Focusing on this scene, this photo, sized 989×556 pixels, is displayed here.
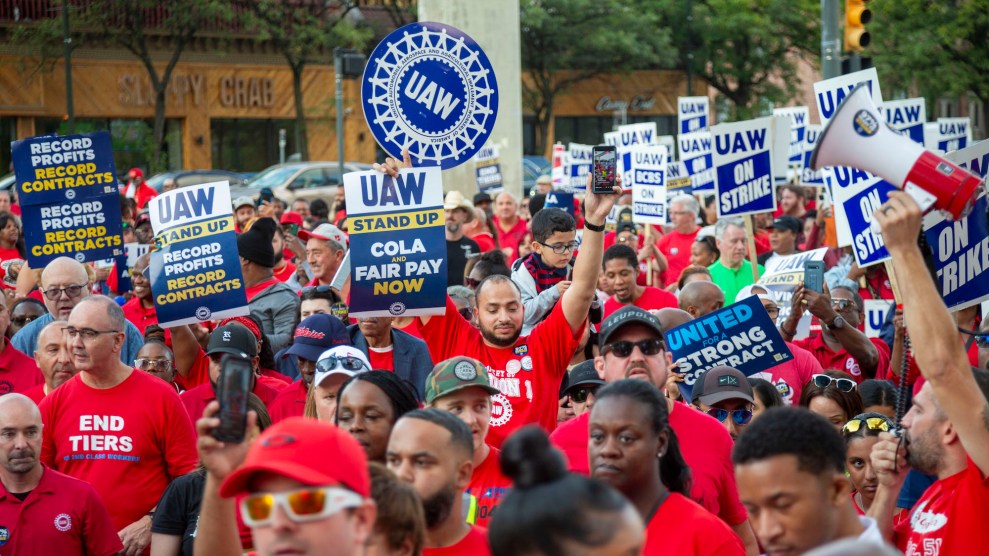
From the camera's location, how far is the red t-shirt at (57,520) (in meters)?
5.99

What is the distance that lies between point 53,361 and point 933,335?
15.8 ft

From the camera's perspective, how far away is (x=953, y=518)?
463 cm

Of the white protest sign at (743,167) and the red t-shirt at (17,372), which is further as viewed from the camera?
the white protest sign at (743,167)

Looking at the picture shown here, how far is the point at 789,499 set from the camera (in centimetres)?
379

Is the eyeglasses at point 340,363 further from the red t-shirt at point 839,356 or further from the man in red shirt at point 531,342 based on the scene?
the red t-shirt at point 839,356

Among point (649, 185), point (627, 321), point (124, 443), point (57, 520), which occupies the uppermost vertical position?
point (649, 185)

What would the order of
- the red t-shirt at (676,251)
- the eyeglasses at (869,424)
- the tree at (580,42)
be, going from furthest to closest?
the tree at (580,42) < the red t-shirt at (676,251) < the eyeglasses at (869,424)

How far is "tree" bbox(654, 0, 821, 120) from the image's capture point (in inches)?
1984

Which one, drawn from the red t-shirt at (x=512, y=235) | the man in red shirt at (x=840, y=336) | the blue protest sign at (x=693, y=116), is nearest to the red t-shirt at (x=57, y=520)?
the man in red shirt at (x=840, y=336)

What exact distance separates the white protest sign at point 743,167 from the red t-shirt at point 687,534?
8.23 m

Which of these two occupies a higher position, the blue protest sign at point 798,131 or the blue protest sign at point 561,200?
the blue protest sign at point 798,131

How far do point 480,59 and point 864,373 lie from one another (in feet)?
10.1

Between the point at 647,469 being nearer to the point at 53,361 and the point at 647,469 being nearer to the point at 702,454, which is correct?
the point at 702,454

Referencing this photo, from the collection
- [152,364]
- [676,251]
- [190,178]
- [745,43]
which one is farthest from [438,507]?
[745,43]
